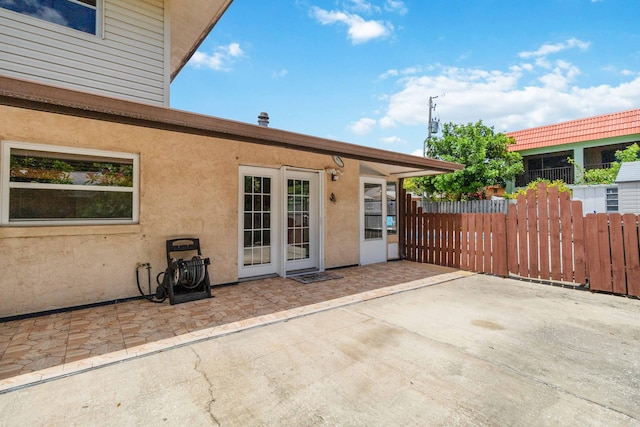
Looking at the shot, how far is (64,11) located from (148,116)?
3087 mm

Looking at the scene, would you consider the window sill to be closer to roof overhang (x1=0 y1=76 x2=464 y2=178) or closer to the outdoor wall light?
roof overhang (x1=0 y1=76 x2=464 y2=178)

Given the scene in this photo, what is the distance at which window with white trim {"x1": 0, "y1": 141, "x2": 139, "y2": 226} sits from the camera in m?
3.94

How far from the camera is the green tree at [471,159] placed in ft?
49.7

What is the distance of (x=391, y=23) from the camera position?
916 cm

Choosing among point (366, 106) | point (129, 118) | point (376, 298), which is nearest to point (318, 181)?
point (376, 298)

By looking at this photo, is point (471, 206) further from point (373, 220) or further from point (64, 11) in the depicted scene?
point (64, 11)

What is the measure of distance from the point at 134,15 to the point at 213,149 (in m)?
2.52

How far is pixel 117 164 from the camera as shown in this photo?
15.1 feet

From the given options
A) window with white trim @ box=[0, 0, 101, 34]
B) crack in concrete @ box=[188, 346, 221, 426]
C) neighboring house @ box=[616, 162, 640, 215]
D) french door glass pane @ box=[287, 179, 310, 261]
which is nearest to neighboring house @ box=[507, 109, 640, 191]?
neighboring house @ box=[616, 162, 640, 215]

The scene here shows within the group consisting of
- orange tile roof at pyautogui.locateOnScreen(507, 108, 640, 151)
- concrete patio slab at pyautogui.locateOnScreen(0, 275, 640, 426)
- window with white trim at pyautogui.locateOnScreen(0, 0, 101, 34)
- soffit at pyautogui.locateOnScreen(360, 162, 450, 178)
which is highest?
orange tile roof at pyautogui.locateOnScreen(507, 108, 640, 151)

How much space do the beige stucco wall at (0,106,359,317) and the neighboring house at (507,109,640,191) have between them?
1948 cm

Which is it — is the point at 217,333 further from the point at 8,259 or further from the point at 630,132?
the point at 630,132

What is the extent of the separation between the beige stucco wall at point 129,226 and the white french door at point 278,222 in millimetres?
248

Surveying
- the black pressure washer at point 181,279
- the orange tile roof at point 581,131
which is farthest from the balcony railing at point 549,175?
the black pressure washer at point 181,279
